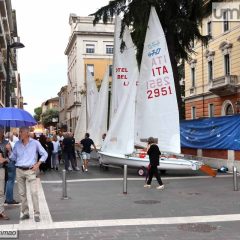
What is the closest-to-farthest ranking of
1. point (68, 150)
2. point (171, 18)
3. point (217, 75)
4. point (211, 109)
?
point (68, 150) → point (171, 18) → point (217, 75) → point (211, 109)

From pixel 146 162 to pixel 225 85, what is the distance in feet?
71.8

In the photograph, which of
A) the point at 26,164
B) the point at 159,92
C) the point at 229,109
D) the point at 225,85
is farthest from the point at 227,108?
the point at 26,164

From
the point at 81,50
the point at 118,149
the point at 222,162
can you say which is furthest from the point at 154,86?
the point at 81,50

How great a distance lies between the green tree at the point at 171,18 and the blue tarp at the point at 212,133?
3.04 meters

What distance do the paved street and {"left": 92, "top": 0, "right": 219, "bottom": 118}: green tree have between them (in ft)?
35.2

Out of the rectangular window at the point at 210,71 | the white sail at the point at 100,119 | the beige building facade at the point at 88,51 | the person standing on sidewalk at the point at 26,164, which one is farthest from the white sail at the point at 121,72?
the beige building facade at the point at 88,51

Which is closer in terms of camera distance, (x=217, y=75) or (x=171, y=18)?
(x=171, y=18)

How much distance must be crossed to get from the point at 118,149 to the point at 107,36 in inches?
2528

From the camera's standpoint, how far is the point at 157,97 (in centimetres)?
1791

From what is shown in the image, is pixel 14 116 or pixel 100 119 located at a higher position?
pixel 100 119

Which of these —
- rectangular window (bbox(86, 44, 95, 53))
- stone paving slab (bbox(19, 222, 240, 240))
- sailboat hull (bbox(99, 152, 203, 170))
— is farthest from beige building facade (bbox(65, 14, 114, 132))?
stone paving slab (bbox(19, 222, 240, 240))

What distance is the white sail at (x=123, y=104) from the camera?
18.6 meters

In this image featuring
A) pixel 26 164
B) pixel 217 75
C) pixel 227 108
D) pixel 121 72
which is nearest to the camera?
pixel 26 164

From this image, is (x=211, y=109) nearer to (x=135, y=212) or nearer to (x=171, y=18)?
(x=171, y=18)
